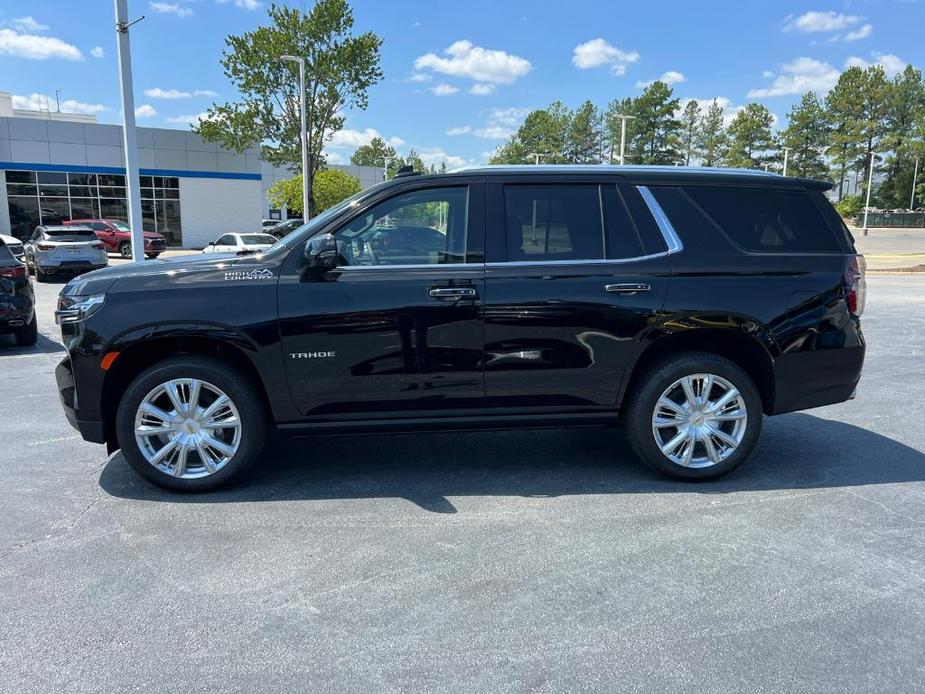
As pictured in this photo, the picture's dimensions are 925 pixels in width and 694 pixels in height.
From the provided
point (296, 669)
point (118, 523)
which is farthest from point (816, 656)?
point (118, 523)

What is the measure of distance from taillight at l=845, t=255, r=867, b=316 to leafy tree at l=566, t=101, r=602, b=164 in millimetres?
94345

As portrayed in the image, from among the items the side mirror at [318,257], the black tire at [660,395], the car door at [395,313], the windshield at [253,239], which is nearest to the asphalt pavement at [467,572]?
the black tire at [660,395]

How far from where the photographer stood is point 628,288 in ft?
14.4

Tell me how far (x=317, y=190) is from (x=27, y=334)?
31.9 m

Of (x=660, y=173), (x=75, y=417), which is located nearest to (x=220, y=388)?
(x=75, y=417)

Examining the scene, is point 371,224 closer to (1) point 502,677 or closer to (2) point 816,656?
(1) point 502,677

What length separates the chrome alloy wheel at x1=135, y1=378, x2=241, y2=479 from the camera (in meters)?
4.26

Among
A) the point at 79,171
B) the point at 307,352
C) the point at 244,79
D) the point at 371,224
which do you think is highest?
the point at 244,79

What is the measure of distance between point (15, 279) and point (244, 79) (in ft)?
106

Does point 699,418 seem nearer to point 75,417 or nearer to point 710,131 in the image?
point 75,417

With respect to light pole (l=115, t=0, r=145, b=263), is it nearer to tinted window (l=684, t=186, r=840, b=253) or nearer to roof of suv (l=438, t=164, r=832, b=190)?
roof of suv (l=438, t=164, r=832, b=190)

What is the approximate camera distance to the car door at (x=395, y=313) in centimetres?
423

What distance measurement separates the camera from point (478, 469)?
16.0 ft

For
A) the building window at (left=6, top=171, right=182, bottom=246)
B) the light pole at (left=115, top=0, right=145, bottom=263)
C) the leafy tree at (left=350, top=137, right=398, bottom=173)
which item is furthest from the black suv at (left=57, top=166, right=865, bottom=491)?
the leafy tree at (left=350, top=137, right=398, bottom=173)
